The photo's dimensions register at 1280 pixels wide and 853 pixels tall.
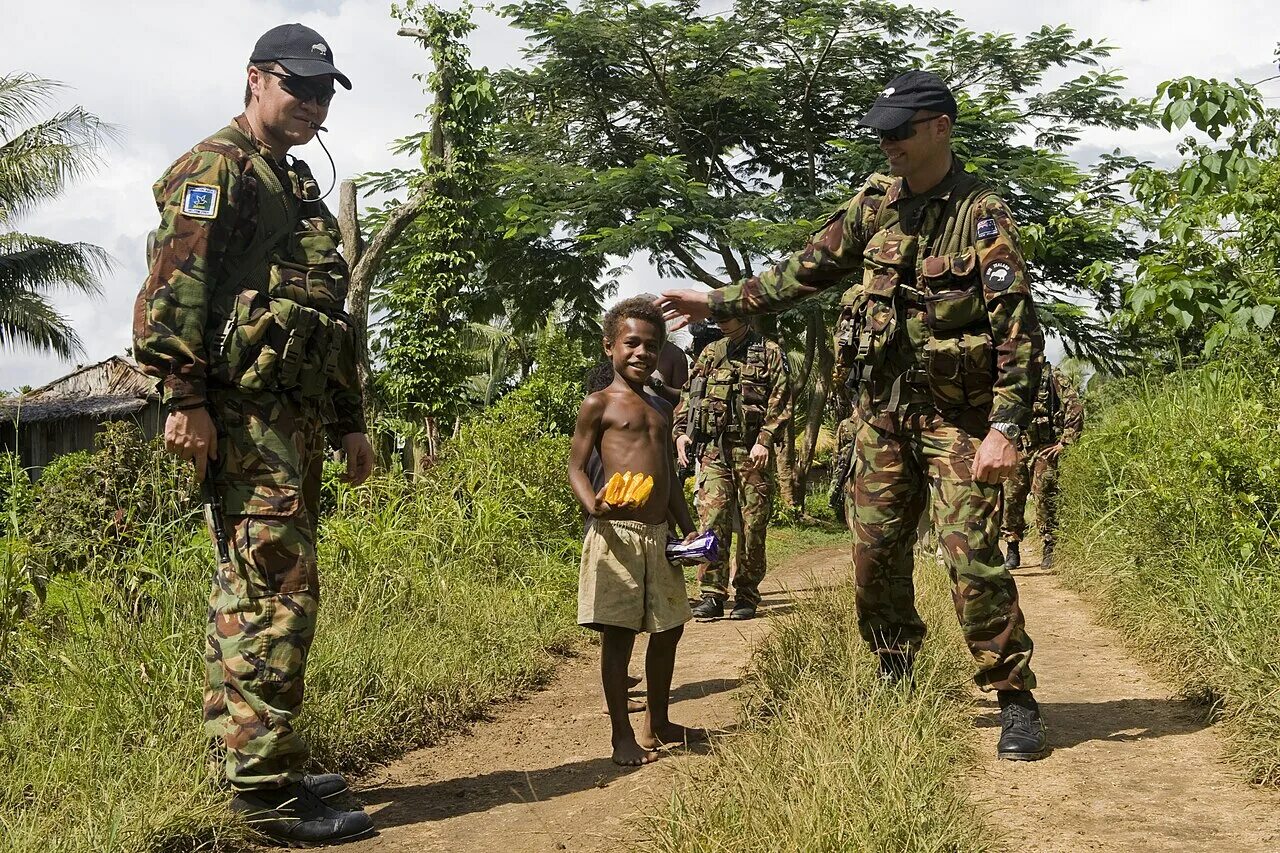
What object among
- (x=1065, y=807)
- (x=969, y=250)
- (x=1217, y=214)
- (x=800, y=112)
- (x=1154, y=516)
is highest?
(x=800, y=112)

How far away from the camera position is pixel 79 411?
24953 millimetres

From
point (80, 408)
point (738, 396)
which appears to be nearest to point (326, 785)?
point (738, 396)

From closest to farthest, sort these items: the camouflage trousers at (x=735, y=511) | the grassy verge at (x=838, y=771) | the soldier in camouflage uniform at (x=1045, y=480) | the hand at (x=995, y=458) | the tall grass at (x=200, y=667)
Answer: the grassy verge at (x=838, y=771)
the tall grass at (x=200, y=667)
the hand at (x=995, y=458)
the camouflage trousers at (x=735, y=511)
the soldier in camouflage uniform at (x=1045, y=480)

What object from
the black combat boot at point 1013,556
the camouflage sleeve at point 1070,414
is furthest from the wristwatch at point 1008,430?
the camouflage sleeve at point 1070,414

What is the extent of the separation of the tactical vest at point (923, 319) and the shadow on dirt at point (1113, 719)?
1.31m

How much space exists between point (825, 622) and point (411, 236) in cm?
1634

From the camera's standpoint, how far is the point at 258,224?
3.92 meters

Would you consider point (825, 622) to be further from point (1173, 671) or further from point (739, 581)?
point (739, 581)

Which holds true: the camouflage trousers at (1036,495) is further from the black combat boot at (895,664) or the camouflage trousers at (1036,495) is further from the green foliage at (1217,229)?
the black combat boot at (895,664)

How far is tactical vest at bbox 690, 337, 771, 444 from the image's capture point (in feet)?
28.7

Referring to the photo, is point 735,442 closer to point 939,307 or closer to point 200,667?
point 939,307

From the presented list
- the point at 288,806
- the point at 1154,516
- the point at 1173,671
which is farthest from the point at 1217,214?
the point at 288,806

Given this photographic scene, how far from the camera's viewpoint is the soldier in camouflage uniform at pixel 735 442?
28.3ft

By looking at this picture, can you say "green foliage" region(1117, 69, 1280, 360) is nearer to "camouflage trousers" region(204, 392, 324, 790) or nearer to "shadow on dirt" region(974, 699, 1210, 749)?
"shadow on dirt" region(974, 699, 1210, 749)
